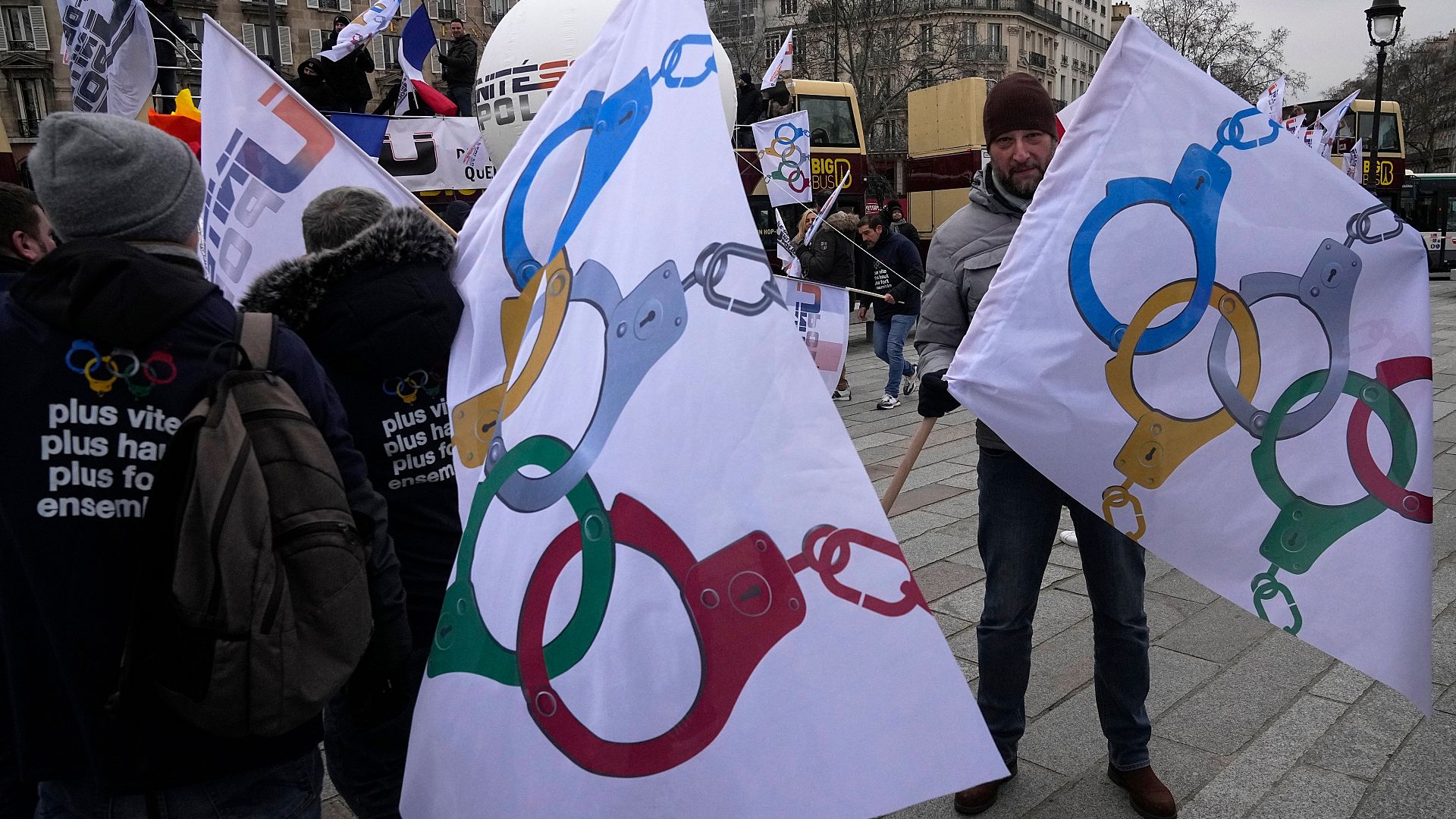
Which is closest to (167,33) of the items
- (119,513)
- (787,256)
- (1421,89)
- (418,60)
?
(418,60)

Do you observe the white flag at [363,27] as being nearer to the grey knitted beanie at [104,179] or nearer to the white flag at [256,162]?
the white flag at [256,162]

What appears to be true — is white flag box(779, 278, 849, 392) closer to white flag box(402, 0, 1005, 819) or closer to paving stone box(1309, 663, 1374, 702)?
paving stone box(1309, 663, 1374, 702)

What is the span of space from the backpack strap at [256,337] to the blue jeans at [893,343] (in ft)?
25.7

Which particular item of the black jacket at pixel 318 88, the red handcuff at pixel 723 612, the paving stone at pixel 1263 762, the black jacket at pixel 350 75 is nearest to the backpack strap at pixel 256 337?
the red handcuff at pixel 723 612

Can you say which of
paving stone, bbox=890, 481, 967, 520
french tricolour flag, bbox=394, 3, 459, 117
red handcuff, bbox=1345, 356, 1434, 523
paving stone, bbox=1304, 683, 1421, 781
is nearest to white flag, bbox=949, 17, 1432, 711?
red handcuff, bbox=1345, 356, 1434, 523

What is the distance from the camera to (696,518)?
1.58 meters

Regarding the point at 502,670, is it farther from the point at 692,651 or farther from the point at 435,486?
the point at 435,486

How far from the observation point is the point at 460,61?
10.4m

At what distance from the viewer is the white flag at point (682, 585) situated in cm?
150

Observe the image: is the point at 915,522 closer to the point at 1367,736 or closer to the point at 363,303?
the point at 1367,736

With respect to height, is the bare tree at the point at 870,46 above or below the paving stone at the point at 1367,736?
above

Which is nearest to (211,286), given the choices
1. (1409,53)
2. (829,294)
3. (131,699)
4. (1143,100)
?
(131,699)

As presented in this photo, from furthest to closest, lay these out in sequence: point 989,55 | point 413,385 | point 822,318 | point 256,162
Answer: point 989,55
point 822,318
point 256,162
point 413,385

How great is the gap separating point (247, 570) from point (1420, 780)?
9.62ft
